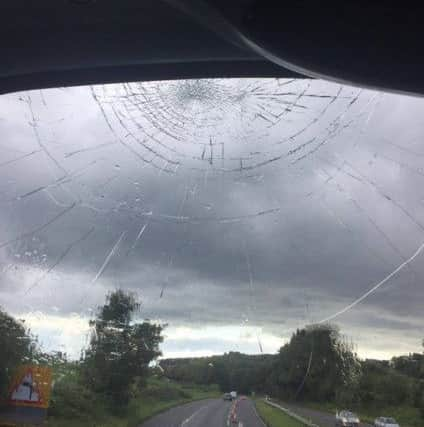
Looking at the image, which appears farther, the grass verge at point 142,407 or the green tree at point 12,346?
the green tree at point 12,346

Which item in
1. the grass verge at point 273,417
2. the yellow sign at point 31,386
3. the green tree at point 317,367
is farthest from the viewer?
the yellow sign at point 31,386

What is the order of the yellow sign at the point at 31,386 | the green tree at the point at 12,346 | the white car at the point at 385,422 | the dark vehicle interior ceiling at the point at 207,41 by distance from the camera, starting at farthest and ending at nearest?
the green tree at the point at 12,346 < the yellow sign at the point at 31,386 < the white car at the point at 385,422 < the dark vehicle interior ceiling at the point at 207,41

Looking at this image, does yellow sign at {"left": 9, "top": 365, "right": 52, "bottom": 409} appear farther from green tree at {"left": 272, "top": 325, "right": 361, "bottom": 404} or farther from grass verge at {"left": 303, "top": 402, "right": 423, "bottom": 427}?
grass verge at {"left": 303, "top": 402, "right": 423, "bottom": 427}

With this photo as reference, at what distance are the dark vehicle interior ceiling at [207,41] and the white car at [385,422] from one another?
65.3 inches

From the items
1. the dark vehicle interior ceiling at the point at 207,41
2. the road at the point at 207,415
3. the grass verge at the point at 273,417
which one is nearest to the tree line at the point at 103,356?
the road at the point at 207,415

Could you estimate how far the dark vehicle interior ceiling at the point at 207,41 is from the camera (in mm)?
2221

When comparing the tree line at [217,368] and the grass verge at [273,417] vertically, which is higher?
the tree line at [217,368]

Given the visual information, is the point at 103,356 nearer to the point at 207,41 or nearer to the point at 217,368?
the point at 217,368

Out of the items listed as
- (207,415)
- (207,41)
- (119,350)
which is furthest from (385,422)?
(207,41)

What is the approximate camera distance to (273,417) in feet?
10.1

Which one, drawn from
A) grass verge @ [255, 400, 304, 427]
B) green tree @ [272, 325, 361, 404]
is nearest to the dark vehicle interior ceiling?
green tree @ [272, 325, 361, 404]

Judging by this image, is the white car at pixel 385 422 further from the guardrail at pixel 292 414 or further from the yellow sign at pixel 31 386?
the yellow sign at pixel 31 386

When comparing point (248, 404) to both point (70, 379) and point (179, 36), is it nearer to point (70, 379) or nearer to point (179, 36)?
point (70, 379)

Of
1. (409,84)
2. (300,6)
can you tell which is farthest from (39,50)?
(409,84)
